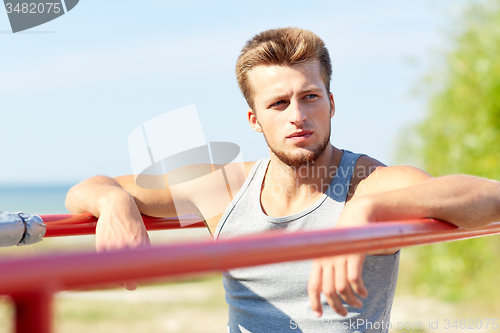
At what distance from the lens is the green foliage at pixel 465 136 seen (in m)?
5.65

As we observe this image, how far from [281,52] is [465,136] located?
15.6 ft

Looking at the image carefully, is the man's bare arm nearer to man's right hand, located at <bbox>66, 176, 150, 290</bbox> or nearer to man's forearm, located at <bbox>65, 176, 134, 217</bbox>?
man's right hand, located at <bbox>66, 176, 150, 290</bbox>

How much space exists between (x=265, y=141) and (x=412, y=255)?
17.9 feet

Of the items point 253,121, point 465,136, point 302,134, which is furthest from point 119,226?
point 465,136

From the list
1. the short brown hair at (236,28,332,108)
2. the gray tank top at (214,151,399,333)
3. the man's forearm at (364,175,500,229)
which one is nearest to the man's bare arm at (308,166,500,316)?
the man's forearm at (364,175,500,229)

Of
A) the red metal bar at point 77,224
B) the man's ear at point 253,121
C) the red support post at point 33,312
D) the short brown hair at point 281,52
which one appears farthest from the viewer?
the man's ear at point 253,121

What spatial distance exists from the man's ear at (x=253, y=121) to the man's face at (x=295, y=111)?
0.11 m

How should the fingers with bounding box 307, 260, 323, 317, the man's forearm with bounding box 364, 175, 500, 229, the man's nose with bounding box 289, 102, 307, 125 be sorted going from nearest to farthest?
the fingers with bounding box 307, 260, 323, 317
the man's forearm with bounding box 364, 175, 500, 229
the man's nose with bounding box 289, 102, 307, 125

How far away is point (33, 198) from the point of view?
38.9 meters

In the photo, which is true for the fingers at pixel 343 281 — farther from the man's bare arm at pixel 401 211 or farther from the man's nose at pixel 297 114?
the man's nose at pixel 297 114

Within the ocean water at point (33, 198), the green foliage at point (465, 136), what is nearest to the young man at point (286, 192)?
the green foliage at point (465, 136)

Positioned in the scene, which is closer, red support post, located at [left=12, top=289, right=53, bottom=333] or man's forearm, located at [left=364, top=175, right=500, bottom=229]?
red support post, located at [left=12, top=289, right=53, bottom=333]

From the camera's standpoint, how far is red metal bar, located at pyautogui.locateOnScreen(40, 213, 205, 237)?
158 centimetres

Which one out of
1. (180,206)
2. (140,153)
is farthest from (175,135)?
(180,206)
